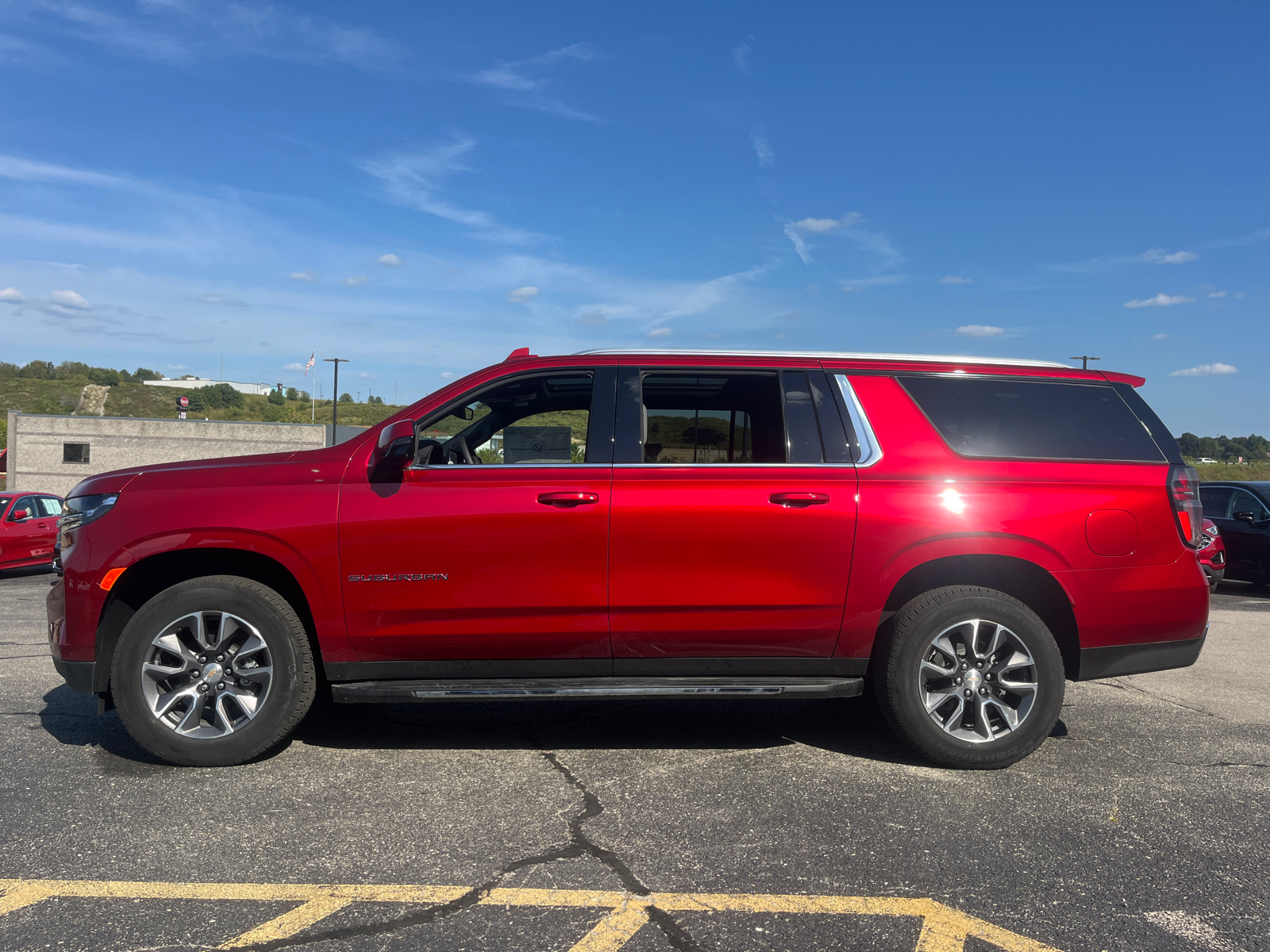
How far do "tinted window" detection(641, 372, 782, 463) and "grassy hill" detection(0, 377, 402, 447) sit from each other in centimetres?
9284

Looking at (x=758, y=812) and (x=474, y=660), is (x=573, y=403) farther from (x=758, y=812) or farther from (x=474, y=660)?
(x=758, y=812)

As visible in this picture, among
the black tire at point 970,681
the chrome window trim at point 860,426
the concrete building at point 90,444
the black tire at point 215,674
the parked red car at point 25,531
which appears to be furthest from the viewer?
the concrete building at point 90,444

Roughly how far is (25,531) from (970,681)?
46.7ft

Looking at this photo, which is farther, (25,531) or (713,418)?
(25,531)

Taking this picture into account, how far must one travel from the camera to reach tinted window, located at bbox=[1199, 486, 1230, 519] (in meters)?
13.9

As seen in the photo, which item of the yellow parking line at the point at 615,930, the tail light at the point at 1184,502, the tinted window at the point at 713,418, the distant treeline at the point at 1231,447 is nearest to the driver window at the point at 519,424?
the tinted window at the point at 713,418

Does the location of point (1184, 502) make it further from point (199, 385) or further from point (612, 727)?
point (199, 385)

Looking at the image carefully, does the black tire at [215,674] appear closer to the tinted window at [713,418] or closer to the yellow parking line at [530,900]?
the yellow parking line at [530,900]

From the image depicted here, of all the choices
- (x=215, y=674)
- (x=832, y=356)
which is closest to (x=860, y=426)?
(x=832, y=356)

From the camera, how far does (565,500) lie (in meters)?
4.17

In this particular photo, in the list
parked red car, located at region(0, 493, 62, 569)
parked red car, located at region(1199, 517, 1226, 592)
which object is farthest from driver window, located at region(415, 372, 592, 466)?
parked red car, located at region(0, 493, 62, 569)

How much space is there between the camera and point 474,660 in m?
4.20

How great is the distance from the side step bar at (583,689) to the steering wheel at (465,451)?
1.07 m

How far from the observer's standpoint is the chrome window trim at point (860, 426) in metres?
4.36
